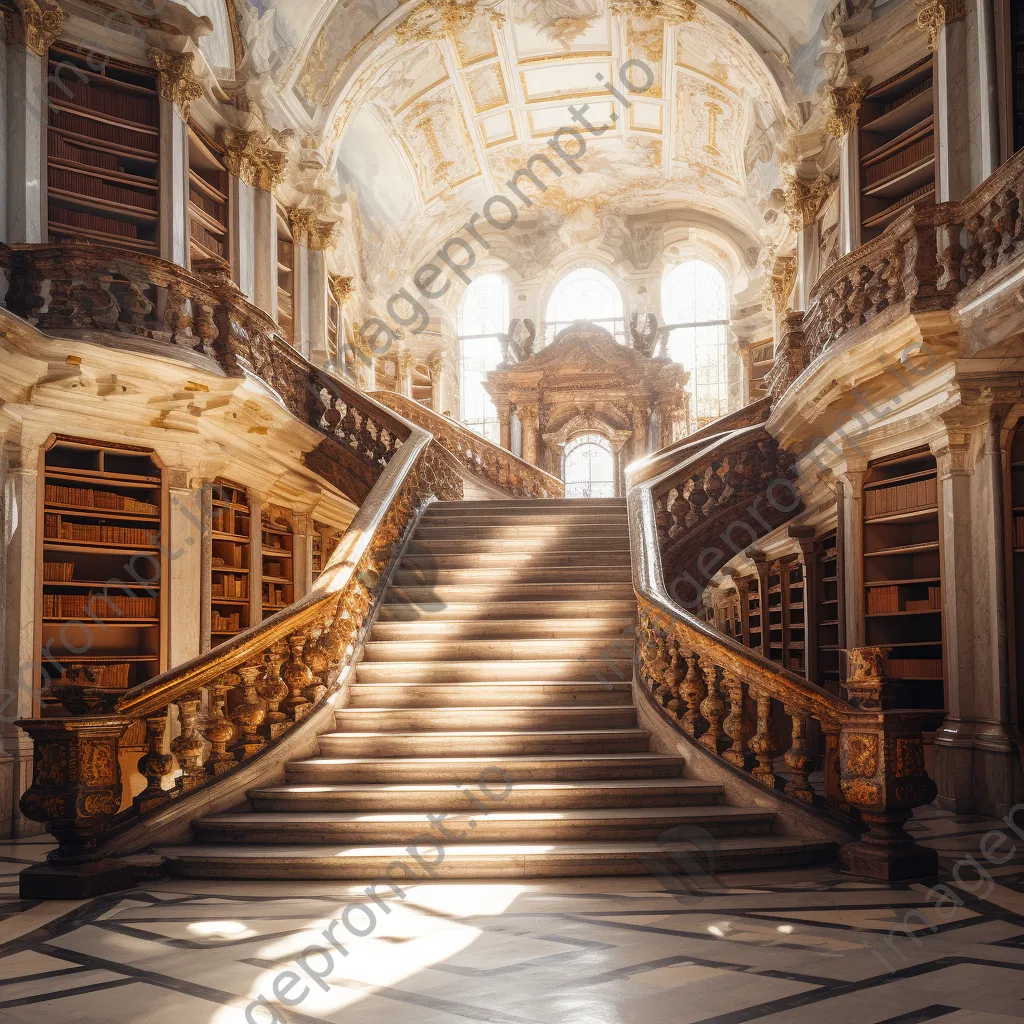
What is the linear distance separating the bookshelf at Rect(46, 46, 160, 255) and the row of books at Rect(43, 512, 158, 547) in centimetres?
236

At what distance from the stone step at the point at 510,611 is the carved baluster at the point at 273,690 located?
1.50 m

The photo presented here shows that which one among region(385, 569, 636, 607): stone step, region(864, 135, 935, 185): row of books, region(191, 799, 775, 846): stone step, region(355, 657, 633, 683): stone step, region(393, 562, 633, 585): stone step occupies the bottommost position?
region(191, 799, 775, 846): stone step

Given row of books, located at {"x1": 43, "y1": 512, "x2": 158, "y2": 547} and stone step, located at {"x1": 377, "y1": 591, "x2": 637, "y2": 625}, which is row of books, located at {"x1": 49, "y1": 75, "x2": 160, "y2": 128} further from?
stone step, located at {"x1": 377, "y1": 591, "x2": 637, "y2": 625}

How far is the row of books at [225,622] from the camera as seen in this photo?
9.06 metres

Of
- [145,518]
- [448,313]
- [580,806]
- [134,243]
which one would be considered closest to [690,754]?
[580,806]

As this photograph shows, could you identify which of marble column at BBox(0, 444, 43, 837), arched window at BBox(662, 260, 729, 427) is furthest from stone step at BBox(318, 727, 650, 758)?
arched window at BBox(662, 260, 729, 427)

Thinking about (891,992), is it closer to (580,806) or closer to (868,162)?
(580,806)

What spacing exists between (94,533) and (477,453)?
6.44m

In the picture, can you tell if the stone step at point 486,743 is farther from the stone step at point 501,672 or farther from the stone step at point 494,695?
the stone step at point 501,672

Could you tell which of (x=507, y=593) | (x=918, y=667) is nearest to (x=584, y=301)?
(x=918, y=667)

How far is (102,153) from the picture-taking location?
29.4ft

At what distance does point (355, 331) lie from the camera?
16000mm

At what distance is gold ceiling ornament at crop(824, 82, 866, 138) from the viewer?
982 cm

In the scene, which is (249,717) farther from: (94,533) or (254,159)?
(254,159)
